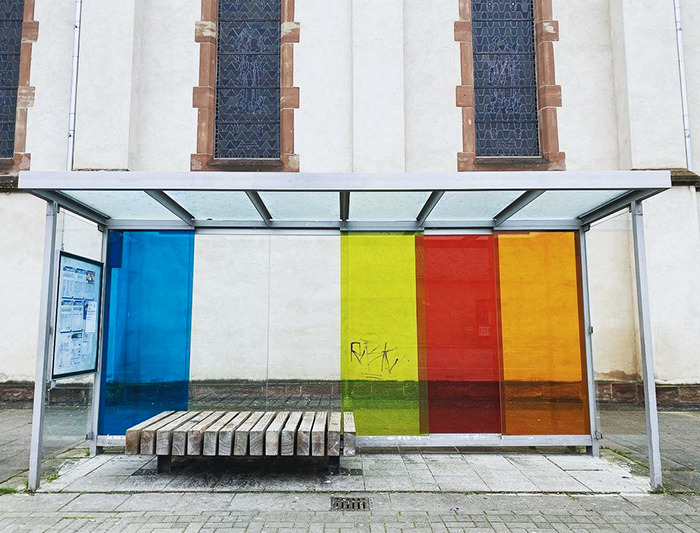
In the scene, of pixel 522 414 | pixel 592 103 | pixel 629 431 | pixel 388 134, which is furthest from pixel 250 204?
pixel 592 103

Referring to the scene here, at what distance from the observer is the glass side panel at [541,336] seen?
19.4ft

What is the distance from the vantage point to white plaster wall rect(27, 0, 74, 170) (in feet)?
31.9

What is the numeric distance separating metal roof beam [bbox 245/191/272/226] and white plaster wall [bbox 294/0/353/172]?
12.8ft

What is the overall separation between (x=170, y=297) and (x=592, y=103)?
27.3 ft

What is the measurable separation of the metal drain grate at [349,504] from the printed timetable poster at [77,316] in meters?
2.89

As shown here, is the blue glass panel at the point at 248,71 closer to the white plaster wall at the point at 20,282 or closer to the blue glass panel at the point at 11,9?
the blue glass panel at the point at 11,9

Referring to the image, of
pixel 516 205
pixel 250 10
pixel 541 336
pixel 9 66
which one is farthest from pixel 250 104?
pixel 541 336

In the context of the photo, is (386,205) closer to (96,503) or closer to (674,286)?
(96,503)

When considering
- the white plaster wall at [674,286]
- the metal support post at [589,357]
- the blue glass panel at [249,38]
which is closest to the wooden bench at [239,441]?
the metal support post at [589,357]

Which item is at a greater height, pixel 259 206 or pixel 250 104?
pixel 250 104

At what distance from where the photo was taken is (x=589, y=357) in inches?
237

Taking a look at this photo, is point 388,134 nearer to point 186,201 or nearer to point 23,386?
point 186,201

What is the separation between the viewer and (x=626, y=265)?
8.80m

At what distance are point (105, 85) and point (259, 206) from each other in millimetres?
5951
